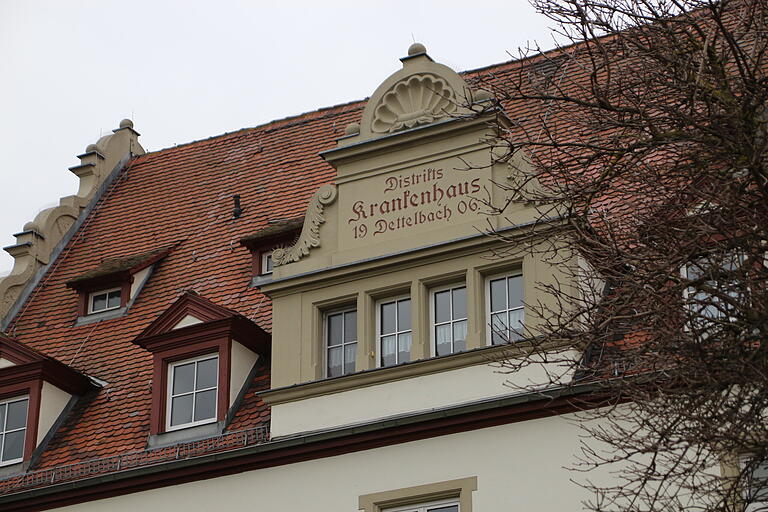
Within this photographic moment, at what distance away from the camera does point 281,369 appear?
21.4 m

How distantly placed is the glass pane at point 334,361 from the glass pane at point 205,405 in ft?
6.02

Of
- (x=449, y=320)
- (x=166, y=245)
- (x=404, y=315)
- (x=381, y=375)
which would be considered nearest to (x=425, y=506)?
(x=381, y=375)

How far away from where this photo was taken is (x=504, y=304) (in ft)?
67.3

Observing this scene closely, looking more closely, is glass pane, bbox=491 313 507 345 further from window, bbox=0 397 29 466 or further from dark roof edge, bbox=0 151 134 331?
dark roof edge, bbox=0 151 134 331

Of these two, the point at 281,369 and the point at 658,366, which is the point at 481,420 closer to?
the point at 281,369

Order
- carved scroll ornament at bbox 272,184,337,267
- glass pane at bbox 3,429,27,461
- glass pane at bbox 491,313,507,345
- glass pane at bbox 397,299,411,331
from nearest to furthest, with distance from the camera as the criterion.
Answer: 1. glass pane at bbox 491,313,507,345
2. glass pane at bbox 397,299,411,331
3. carved scroll ornament at bbox 272,184,337,267
4. glass pane at bbox 3,429,27,461

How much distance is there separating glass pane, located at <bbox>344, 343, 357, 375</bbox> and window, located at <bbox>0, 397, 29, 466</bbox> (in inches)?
200

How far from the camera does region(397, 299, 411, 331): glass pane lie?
21.0m

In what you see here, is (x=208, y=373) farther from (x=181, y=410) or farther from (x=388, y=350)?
(x=388, y=350)

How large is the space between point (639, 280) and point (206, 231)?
13.6 m

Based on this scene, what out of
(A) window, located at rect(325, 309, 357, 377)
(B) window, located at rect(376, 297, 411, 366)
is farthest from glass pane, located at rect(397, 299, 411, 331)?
(A) window, located at rect(325, 309, 357, 377)

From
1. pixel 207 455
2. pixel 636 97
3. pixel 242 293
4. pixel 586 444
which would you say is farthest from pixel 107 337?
pixel 636 97

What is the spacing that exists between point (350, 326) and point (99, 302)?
5.79 m

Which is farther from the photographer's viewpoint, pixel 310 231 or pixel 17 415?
pixel 17 415
